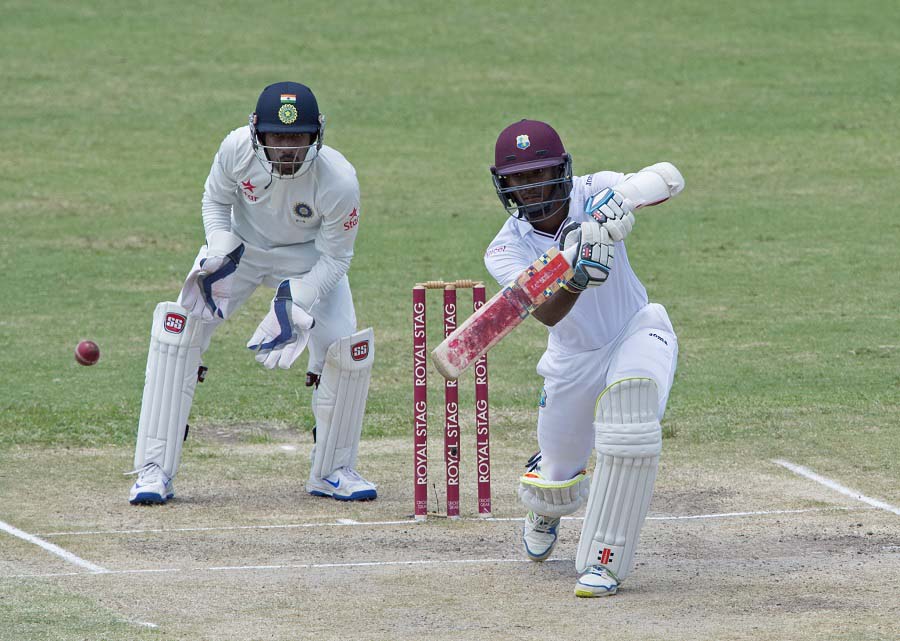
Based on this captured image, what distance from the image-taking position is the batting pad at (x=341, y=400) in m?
7.36

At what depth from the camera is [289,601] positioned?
5.52 metres

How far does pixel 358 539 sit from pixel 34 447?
250 cm

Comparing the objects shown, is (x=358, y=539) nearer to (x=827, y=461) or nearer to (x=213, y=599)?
(x=213, y=599)

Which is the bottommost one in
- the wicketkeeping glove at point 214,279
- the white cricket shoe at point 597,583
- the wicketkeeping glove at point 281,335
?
the white cricket shoe at point 597,583

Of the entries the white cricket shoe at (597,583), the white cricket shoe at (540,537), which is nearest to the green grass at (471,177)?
the white cricket shoe at (540,537)

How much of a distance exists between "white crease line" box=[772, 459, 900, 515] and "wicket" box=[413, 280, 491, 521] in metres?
1.64

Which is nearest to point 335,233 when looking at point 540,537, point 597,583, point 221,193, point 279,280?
point 279,280

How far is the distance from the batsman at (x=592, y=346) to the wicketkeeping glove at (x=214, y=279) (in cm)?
170

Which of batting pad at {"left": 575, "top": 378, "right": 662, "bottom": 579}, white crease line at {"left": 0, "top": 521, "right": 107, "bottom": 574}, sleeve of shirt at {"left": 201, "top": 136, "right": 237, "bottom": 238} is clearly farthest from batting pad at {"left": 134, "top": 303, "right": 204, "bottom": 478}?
batting pad at {"left": 575, "top": 378, "right": 662, "bottom": 579}

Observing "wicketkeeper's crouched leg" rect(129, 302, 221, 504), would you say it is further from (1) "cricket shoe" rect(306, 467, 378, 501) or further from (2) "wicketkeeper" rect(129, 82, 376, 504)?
(1) "cricket shoe" rect(306, 467, 378, 501)

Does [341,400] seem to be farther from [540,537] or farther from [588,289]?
[588,289]

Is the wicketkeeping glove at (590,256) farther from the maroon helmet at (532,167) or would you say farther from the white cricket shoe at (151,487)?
the white cricket shoe at (151,487)

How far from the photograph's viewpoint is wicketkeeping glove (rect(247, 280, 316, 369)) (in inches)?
266

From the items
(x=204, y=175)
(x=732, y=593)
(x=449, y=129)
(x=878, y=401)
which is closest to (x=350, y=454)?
(x=732, y=593)
